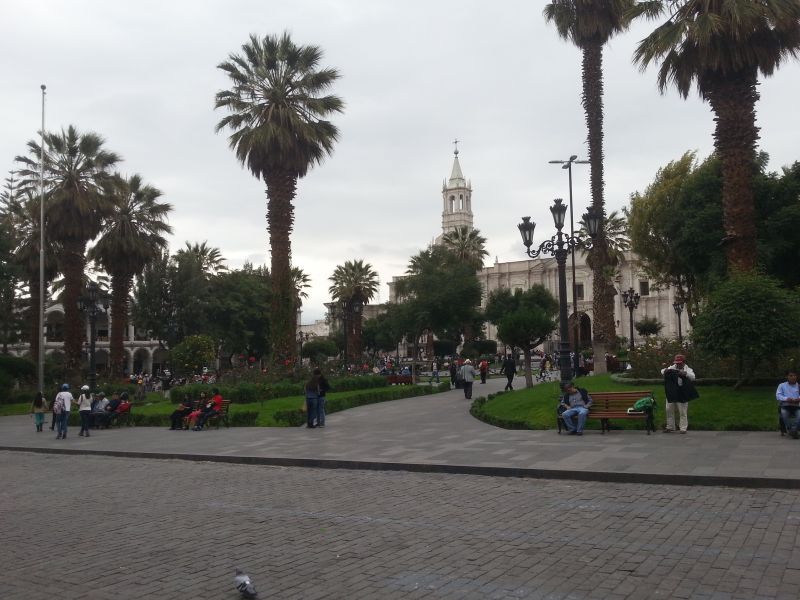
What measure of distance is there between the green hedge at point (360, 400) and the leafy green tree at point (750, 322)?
1025 centimetres

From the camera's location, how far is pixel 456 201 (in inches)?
4653

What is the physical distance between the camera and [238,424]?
20.5 m

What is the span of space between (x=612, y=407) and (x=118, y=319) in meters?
28.3

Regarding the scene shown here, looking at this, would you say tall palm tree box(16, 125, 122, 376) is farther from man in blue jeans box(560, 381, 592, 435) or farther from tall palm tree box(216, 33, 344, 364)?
man in blue jeans box(560, 381, 592, 435)

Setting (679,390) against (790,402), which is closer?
(790,402)

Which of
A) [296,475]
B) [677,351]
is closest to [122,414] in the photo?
[296,475]

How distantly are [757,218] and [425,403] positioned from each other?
1328cm

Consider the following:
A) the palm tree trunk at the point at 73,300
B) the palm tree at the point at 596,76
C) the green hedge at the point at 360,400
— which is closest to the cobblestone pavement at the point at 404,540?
the green hedge at the point at 360,400

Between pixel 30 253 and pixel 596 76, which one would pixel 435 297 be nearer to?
pixel 596 76

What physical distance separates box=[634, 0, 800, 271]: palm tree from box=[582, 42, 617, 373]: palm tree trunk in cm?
663

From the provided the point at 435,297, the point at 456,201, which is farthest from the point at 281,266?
the point at 456,201

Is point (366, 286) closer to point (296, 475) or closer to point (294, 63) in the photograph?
point (294, 63)

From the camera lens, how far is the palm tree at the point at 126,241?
3597 centimetres

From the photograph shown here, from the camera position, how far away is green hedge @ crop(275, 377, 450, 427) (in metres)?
19.4
